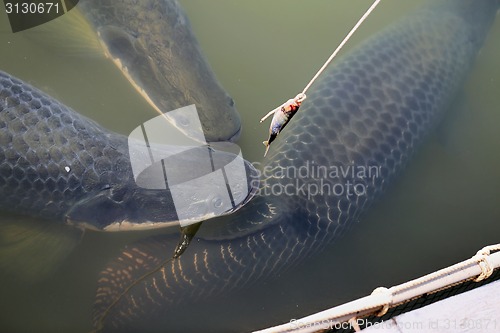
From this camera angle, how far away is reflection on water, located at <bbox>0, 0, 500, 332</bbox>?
3.25 m

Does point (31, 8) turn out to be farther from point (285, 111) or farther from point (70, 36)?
point (285, 111)

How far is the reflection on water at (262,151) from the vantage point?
10.7 feet

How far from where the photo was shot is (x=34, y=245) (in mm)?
3309

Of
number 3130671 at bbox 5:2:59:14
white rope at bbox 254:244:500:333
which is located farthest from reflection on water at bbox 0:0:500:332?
white rope at bbox 254:244:500:333

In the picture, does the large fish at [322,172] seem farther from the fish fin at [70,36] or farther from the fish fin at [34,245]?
the fish fin at [70,36]

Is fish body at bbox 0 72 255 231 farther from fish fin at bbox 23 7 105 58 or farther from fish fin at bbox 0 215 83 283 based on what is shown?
fish fin at bbox 23 7 105 58

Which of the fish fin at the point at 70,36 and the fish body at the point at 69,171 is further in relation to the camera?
the fish fin at the point at 70,36

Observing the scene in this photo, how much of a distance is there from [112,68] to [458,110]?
2.59m

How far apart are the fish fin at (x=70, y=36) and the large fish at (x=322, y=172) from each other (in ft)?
5.21

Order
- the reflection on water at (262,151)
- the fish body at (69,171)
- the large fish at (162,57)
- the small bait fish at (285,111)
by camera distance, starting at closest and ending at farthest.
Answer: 1. the small bait fish at (285,111)
2. the fish body at (69,171)
3. the reflection on water at (262,151)
4. the large fish at (162,57)

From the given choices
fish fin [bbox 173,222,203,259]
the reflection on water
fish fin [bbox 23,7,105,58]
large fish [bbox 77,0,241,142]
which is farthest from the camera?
fish fin [bbox 23,7,105,58]

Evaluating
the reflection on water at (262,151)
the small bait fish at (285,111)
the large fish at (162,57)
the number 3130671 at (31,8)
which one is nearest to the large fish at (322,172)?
the reflection on water at (262,151)

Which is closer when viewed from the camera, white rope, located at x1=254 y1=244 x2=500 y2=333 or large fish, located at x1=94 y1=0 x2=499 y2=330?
white rope, located at x1=254 y1=244 x2=500 y2=333

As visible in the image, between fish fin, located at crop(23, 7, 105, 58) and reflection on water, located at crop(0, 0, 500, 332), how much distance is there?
24mm
